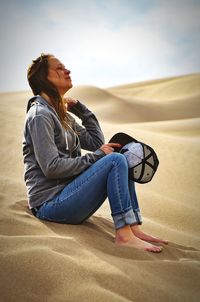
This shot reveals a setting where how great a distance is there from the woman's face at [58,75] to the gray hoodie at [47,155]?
0.68 ft

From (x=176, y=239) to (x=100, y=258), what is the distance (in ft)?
6.67

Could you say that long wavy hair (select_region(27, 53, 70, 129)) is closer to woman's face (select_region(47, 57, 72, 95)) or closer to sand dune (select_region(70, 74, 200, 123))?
woman's face (select_region(47, 57, 72, 95))

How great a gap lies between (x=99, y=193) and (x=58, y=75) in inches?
42.7

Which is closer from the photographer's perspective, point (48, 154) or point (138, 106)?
point (48, 154)

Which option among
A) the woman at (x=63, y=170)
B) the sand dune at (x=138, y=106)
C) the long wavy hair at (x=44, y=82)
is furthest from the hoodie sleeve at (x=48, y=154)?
the sand dune at (x=138, y=106)

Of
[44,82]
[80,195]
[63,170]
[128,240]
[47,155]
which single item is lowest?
[128,240]

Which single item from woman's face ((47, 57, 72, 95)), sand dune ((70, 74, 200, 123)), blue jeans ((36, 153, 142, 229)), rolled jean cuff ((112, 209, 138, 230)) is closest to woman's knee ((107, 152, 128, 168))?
blue jeans ((36, 153, 142, 229))

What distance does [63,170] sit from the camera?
297 centimetres

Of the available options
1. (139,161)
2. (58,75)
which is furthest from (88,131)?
(139,161)

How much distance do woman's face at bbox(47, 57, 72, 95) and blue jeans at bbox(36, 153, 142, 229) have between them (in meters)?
0.78

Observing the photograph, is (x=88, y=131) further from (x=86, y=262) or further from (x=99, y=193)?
(x=86, y=262)

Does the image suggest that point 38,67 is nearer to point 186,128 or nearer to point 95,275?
point 95,275

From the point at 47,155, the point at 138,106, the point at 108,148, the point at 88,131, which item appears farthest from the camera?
the point at 138,106

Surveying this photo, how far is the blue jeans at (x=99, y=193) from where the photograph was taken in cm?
295
